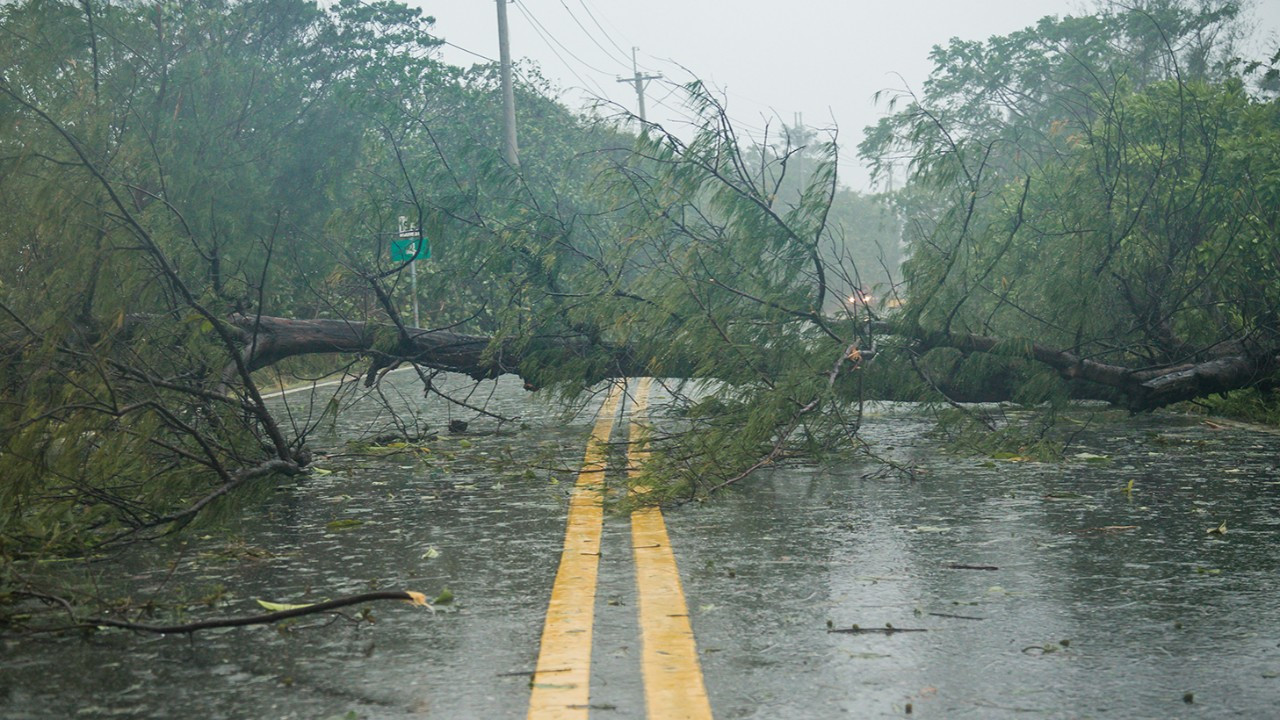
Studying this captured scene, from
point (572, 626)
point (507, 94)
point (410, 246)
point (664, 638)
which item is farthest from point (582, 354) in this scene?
point (507, 94)

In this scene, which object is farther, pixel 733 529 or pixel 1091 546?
pixel 733 529

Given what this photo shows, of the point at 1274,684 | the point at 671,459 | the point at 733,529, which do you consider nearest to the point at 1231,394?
the point at 671,459

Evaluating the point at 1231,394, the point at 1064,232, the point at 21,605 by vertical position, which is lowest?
the point at 21,605

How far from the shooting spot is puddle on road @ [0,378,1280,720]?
3.83 m

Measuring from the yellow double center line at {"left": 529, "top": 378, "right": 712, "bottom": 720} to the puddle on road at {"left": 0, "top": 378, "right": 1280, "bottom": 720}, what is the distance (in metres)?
0.06

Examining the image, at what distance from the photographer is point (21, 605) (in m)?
5.03

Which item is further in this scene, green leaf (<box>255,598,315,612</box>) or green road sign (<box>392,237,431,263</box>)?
green road sign (<box>392,237,431,263</box>)

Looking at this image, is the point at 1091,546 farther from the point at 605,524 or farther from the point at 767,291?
the point at 767,291

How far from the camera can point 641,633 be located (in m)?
4.59

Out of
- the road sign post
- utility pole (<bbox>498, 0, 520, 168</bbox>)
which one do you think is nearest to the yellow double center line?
the road sign post

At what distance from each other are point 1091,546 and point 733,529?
1685 mm

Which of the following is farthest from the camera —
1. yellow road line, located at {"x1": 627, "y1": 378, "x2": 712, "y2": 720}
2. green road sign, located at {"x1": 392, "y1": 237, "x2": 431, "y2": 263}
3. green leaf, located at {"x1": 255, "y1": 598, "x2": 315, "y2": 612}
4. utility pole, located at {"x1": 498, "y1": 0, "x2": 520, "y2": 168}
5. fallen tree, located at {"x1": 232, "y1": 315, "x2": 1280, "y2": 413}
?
utility pole, located at {"x1": 498, "y1": 0, "x2": 520, "y2": 168}

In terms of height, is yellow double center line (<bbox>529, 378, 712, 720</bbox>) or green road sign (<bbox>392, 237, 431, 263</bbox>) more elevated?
green road sign (<bbox>392, 237, 431, 263</bbox>)

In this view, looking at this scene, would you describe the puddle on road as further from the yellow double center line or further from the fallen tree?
the fallen tree
